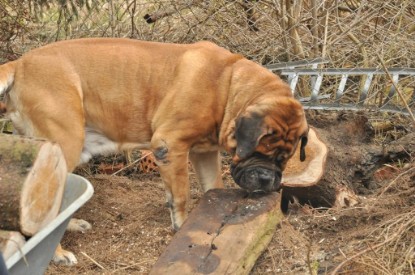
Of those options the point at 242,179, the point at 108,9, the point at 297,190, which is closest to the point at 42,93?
the point at 242,179

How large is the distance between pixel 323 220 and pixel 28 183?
267 cm

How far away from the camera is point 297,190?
6.25 m

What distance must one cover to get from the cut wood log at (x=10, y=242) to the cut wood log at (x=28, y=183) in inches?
2.3

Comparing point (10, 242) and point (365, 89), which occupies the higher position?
point (10, 242)

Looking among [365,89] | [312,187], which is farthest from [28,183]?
[365,89]

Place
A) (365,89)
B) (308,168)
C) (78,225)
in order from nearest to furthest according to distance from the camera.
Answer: (78,225) → (308,168) → (365,89)

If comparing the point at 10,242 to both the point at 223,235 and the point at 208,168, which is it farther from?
the point at 208,168

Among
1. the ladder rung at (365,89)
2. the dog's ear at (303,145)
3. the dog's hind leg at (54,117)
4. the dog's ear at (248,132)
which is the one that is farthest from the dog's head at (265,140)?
the ladder rung at (365,89)

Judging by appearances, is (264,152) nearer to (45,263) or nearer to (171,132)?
(171,132)

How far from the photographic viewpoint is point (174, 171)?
5828mm

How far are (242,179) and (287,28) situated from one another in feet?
13.2

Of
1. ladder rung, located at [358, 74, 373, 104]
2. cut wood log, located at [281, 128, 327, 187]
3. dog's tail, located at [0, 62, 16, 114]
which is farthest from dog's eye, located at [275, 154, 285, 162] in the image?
ladder rung, located at [358, 74, 373, 104]

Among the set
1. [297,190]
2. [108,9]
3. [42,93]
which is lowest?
[297,190]

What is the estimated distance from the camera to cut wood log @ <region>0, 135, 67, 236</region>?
154 inches
